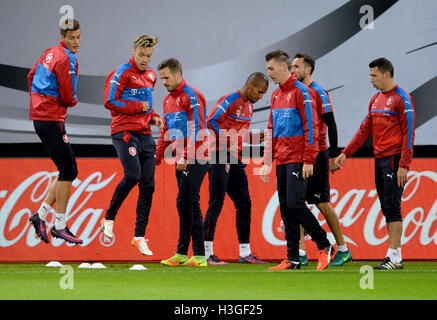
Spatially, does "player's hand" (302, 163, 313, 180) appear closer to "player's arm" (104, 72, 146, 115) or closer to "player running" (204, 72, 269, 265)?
"player running" (204, 72, 269, 265)

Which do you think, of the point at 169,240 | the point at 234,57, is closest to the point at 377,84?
the point at 169,240

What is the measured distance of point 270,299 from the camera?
512cm

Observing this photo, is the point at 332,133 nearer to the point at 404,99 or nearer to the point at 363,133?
the point at 363,133

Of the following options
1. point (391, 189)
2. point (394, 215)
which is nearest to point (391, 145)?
point (391, 189)

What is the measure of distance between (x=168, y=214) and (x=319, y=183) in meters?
1.95

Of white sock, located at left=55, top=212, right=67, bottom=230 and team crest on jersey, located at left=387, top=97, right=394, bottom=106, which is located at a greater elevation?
team crest on jersey, located at left=387, top=97, right=394, bottom=106

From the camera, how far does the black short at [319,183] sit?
8086 millimetres

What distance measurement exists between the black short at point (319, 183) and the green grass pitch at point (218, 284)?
0.73 meters

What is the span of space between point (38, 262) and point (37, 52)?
370cm

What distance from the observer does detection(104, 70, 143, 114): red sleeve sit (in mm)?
7676

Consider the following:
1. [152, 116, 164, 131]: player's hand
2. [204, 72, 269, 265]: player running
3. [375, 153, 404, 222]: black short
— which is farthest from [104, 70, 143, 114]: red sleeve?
[375, 153, 404, 222]: black short

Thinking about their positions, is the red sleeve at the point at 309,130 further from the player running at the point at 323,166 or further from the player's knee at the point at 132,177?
the player's knee at the point at 132,177

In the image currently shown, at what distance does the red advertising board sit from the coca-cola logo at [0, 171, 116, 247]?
0.01m

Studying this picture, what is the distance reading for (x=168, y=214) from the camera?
30.0 ft
